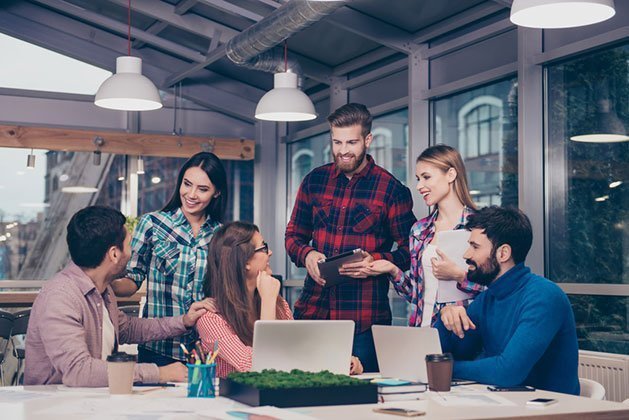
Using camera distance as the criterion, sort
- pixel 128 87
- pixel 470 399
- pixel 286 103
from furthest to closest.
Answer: pixel 286 103
pixel 128 87
pixel 470 399

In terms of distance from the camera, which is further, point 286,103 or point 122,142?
point 122,142

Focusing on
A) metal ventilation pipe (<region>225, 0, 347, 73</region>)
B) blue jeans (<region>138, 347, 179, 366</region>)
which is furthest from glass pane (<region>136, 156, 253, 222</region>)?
blue jeans (<region>138, 347, 179, 366</region>)

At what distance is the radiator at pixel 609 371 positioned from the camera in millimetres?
3988

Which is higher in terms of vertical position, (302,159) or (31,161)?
(302,159)

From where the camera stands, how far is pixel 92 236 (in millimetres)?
2852

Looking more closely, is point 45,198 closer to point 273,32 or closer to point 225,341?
point 273,32

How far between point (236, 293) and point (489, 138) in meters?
3.04

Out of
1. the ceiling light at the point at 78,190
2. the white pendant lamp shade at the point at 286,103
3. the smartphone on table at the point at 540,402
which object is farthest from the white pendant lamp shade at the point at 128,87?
the smartphone on table at the point at 540,402

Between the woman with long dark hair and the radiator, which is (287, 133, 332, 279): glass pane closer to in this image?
the radiator

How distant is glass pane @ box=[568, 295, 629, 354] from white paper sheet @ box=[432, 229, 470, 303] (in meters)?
1.57

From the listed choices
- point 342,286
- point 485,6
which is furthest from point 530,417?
point 485,6

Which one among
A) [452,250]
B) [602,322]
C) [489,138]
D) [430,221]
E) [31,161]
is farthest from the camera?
[31,161]

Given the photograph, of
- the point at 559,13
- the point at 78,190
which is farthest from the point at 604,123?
the point at 78,190

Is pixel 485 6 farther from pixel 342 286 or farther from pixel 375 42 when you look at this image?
pixel 342 286
